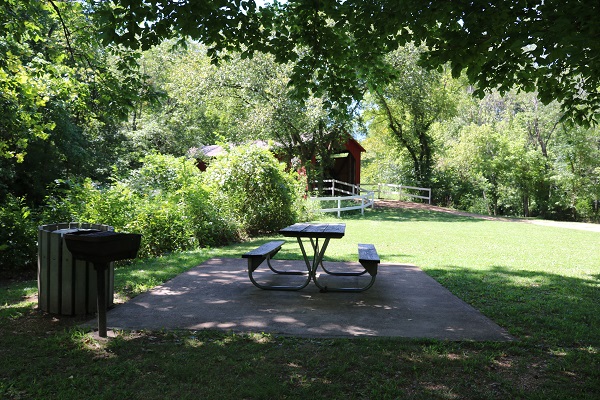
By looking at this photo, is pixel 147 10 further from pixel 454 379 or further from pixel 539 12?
pixel 454 379

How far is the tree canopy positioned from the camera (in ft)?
14.3

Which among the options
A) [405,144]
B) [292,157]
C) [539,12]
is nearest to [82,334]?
[539,12]

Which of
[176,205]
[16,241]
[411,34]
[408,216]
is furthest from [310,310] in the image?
[408,216]

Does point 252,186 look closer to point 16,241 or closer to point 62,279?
point 16,241

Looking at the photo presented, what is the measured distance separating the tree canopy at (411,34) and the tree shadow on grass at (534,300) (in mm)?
2546

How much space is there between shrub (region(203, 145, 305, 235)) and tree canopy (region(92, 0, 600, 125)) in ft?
19.4

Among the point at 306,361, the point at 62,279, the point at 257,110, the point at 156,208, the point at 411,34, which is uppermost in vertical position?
the point at 257,110

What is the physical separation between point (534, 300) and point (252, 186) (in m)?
8.84

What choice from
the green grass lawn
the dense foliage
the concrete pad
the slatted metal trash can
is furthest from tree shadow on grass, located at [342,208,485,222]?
the slatted metal trash can

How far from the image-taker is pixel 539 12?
16.4 ft

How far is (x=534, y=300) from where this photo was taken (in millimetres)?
5730

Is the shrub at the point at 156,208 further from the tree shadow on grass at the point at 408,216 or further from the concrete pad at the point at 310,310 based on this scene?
the tree shadow on grass at the point at 408,216

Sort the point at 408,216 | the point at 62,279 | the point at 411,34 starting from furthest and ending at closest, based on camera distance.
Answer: the point at 408,216, the point at 411,34, the point at 62,279

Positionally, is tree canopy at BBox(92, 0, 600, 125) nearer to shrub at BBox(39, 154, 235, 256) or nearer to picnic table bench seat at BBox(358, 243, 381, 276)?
picnic table bench seat at BBox(358, 243, 381, 276)
